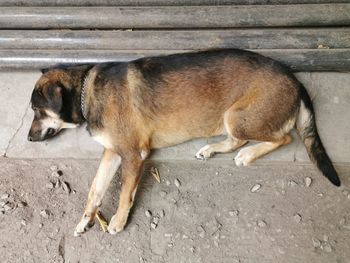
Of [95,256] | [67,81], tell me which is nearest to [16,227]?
[95,256]

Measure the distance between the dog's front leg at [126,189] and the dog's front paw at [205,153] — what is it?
64 cm

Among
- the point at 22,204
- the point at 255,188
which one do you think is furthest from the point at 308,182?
the point at 22,204

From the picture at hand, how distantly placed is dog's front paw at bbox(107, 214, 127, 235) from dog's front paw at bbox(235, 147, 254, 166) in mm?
1208

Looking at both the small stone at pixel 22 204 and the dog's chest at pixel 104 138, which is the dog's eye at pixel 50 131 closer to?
the dog's chest at pixel 104 138

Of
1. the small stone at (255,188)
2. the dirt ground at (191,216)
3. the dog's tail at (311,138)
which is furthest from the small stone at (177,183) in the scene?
the dog's tail at (311,138)

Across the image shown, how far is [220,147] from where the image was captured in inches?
154

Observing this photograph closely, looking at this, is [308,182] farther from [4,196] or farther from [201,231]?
[4,196]

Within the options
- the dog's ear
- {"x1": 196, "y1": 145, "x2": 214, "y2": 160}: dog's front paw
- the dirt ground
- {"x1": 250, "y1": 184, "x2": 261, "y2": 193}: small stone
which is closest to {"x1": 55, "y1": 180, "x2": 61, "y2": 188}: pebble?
the dirt ground

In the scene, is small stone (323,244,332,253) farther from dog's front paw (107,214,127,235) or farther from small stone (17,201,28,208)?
small stone (17,201,28,208)

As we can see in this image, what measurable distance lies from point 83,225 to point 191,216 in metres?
0.98

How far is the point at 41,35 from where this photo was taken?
4230 millimetres

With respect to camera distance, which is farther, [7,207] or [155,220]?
[7,207]

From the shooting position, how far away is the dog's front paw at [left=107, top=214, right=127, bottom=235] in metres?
3.58

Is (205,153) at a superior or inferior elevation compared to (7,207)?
superior
